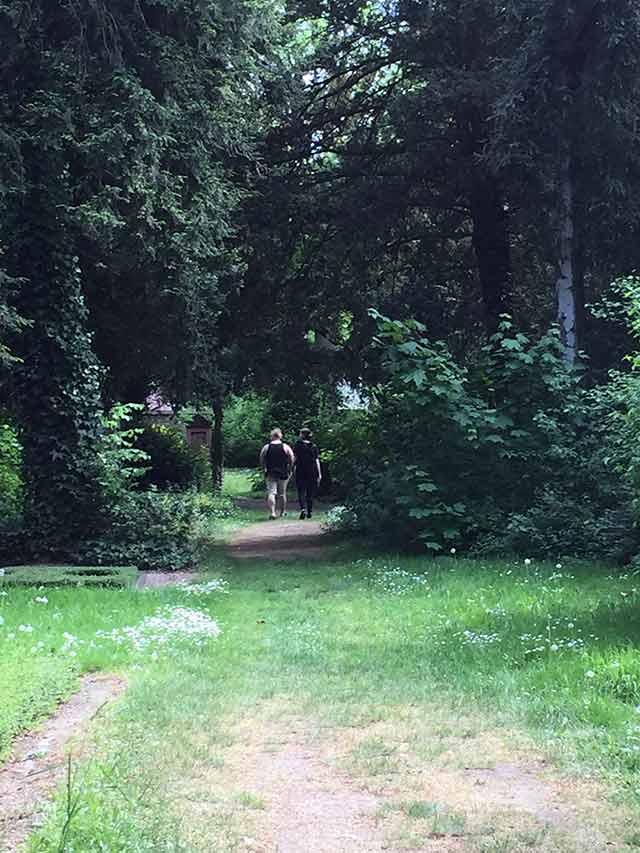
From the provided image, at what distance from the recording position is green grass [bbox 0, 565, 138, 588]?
10.2m

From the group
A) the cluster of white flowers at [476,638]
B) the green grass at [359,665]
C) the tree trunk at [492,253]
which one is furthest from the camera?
the tree trunk at [492,253]

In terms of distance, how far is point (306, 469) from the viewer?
2038 cm

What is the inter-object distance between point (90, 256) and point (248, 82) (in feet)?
13.4

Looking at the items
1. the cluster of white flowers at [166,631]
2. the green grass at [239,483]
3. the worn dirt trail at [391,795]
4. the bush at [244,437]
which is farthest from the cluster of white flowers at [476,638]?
the bush at [244,437]

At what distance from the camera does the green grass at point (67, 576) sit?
33.4ft

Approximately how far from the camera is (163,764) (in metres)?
4.21

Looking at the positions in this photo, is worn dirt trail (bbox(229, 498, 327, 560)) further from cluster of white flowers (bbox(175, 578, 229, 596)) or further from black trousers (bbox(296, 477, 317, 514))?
cluster of white flowers (bbox(175, 578, 229, 596))

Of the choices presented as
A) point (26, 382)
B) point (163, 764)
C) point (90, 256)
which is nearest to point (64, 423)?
point (26, 382)

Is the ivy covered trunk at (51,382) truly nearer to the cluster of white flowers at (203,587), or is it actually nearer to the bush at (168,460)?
the cluster of white flowers at (203,587)

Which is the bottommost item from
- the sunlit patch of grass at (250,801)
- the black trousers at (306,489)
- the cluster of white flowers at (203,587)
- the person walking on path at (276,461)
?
the sunlit patch of grass at (250,801)

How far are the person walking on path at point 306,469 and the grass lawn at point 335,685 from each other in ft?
34.2

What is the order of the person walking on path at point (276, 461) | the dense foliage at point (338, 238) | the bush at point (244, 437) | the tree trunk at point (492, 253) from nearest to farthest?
the dense foliage at point (338, 238)
the tree trunk at point (492, 253)
the person walking on path at point (276, 461)
the bush at point (244, 437)

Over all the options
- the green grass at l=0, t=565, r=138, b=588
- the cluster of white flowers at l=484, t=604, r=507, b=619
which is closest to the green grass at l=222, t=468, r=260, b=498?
the green grass at l=0, t=565, r=138, b=588

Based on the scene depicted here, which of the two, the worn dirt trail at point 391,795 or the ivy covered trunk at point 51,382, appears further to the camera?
the ivy covered trunk at point 51,382
